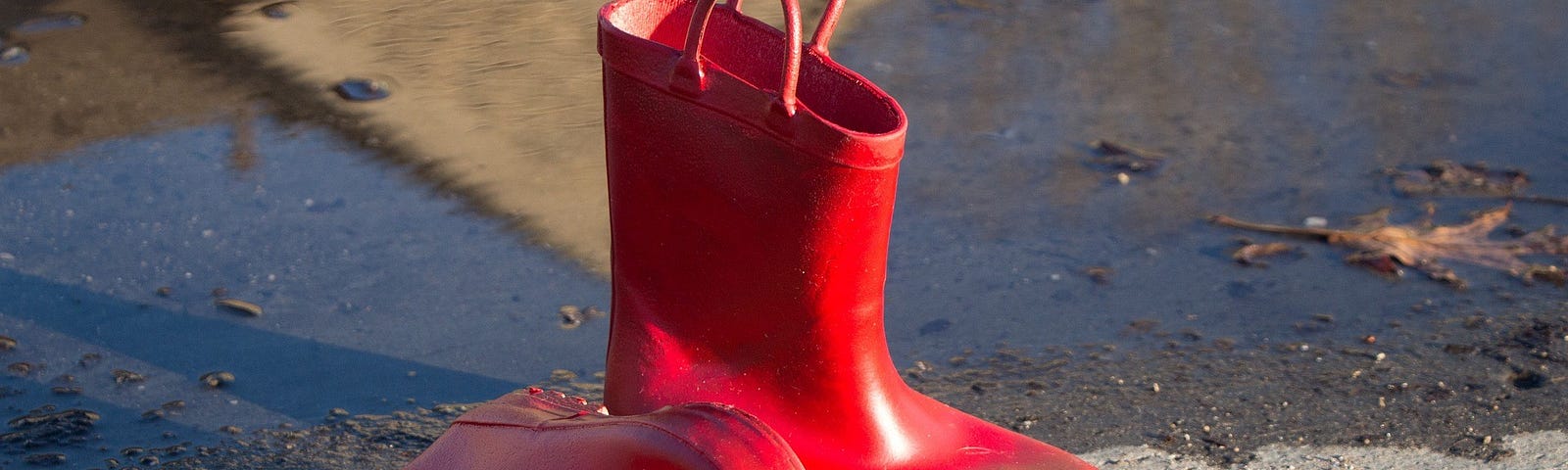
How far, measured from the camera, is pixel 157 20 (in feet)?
11.7

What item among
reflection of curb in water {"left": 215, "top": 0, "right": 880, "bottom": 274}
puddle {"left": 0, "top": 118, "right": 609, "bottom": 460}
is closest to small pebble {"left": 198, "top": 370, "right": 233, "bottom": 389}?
puddle {"left": 0, "top": 118, "right": 609, "bottom": 460}

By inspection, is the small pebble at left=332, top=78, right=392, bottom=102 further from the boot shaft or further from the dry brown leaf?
the dry brown leaf

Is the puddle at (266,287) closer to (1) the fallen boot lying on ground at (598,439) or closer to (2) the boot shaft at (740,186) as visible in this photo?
(1) the fallen boot lying on ground at (598,439)

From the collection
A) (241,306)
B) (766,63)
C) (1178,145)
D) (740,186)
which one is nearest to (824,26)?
(766,63)

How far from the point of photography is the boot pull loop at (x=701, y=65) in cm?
142

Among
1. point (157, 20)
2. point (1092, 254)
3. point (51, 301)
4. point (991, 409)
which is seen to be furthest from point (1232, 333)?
point (157, 20)

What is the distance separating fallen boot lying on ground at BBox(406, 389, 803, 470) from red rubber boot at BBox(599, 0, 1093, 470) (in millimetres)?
137

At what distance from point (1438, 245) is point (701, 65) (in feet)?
6.58

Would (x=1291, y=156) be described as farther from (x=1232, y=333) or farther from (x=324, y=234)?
(x=324, y=234)

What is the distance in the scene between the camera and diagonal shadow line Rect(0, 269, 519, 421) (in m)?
2.25

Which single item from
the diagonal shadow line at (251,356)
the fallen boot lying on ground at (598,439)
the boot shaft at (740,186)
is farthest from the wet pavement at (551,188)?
the boot shaft at (740,186)

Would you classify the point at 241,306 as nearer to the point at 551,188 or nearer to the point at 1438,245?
the point at 551,188

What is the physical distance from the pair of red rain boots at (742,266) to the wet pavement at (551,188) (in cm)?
64

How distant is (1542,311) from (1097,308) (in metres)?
0.82
